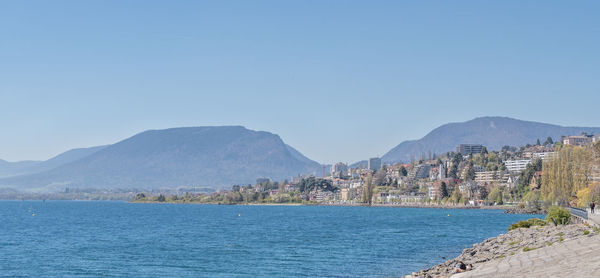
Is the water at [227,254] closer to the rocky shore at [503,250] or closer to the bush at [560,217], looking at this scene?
the rocky shore at [503,250]

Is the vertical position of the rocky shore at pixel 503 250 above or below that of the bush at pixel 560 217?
below

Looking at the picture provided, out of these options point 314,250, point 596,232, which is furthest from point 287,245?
point 596,232

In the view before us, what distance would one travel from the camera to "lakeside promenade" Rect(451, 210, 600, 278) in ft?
87.8

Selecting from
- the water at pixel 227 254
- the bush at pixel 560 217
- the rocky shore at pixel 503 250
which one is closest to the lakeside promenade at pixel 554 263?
the rocky shore at pixel 503 250

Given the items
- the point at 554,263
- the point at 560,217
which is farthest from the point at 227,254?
the point at 554,263

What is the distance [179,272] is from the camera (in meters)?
45.9

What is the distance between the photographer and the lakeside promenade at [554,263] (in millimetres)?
26750

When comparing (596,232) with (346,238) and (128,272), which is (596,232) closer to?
(128,272)

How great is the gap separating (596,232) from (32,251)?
4500 cm

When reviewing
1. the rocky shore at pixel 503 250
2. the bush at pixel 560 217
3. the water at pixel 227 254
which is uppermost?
the bush at pixel 560 217

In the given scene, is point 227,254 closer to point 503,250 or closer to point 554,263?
point 503,250

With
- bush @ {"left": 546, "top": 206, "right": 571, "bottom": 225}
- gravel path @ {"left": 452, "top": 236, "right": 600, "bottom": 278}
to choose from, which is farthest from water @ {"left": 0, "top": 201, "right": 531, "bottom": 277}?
gravel path @ {"left": 452, "top": 236, "right": 600, "bottom": 278}

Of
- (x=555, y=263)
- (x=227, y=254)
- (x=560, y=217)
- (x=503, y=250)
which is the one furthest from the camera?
(x=560, y=217)

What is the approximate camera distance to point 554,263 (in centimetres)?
3048
